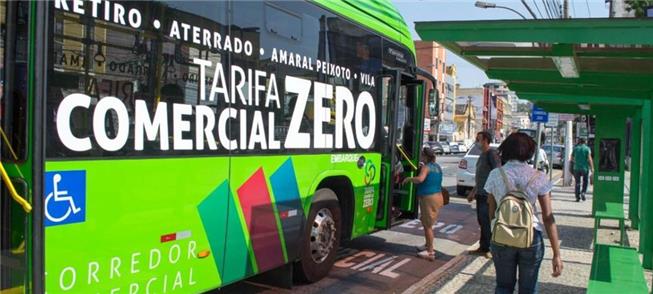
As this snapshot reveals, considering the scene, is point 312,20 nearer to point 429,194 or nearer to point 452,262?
point 429,194

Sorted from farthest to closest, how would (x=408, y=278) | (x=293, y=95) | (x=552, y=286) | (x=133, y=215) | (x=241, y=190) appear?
(x=408, y=278), (x=552, y=286), (x=293, y=95), (x=241, y=190), (x=133, y=215)

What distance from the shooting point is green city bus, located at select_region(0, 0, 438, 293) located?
319 cm

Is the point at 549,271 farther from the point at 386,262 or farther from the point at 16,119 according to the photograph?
the point at 16,119

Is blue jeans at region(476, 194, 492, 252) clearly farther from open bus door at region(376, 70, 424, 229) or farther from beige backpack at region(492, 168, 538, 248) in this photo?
beige backpack at region(492, 168, 538, 248)

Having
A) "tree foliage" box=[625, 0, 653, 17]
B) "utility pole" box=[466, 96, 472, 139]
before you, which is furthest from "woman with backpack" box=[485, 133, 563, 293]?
"utility pole" box=[466, 96, 472, 139]

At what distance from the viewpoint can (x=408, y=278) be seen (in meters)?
6.96

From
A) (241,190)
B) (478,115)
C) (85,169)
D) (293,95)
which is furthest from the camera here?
(478,115)

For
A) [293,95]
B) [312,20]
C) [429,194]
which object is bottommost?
[429,194]

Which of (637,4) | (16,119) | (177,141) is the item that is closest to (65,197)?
(16,119)

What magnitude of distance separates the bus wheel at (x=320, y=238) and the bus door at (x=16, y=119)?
10.1ft

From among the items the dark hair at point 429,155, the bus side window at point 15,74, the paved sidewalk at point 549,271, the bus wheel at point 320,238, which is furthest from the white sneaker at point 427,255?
the bus side window at point 15,74

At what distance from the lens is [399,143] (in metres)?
8.40

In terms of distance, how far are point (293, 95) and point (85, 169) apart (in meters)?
2.38

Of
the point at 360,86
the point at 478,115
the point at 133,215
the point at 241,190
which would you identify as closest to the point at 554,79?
the point at 360,86
